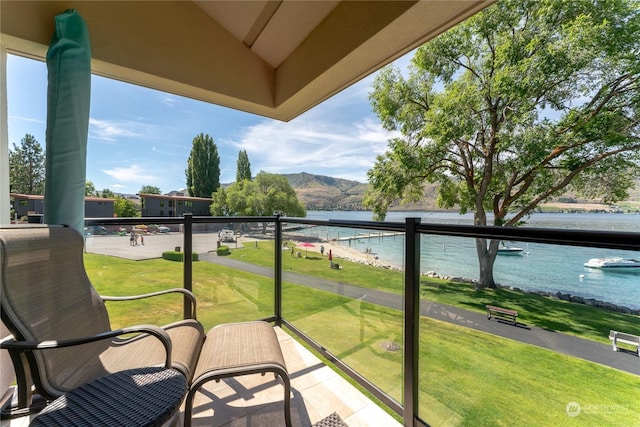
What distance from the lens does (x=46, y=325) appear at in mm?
1233

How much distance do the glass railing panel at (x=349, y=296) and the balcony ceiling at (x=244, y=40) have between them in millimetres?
1455

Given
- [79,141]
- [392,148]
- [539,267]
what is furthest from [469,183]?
[79,141]

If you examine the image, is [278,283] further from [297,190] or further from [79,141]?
[297,190]

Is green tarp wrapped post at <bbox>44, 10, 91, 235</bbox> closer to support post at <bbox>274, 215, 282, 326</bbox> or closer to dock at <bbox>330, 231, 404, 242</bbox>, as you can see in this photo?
support post at <bbox>274, 215, 282, 326</bbox>

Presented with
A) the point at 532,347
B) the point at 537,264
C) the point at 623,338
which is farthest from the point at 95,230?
the point at 623,338

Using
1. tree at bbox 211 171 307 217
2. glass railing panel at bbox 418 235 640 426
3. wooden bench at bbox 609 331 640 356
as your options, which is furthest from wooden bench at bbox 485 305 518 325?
tree at bbox 211 171 307 217

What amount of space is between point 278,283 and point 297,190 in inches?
666

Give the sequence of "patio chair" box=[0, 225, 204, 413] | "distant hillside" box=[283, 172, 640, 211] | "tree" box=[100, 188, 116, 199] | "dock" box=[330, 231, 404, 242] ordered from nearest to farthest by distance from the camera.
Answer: "patio chair" box=[0, 225, 204, 413] < "dock" box=[330, 231, 404, 242] < "tree" box=[100, 188, 116, 199] < "distant hillside" box=[283, 172, 640, 211]

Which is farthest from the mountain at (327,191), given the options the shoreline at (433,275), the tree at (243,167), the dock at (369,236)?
the dock at (369,236)

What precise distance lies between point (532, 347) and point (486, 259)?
0.65 meters

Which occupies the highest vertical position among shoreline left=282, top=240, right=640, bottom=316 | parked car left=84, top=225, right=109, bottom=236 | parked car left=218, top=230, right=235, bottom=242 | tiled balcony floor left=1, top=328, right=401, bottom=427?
parked car left=84, top=225, right=109, bottom=236

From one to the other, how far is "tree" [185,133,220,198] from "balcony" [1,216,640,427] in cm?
1342

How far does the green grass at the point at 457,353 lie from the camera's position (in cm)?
155

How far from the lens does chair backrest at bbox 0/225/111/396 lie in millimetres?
1137
